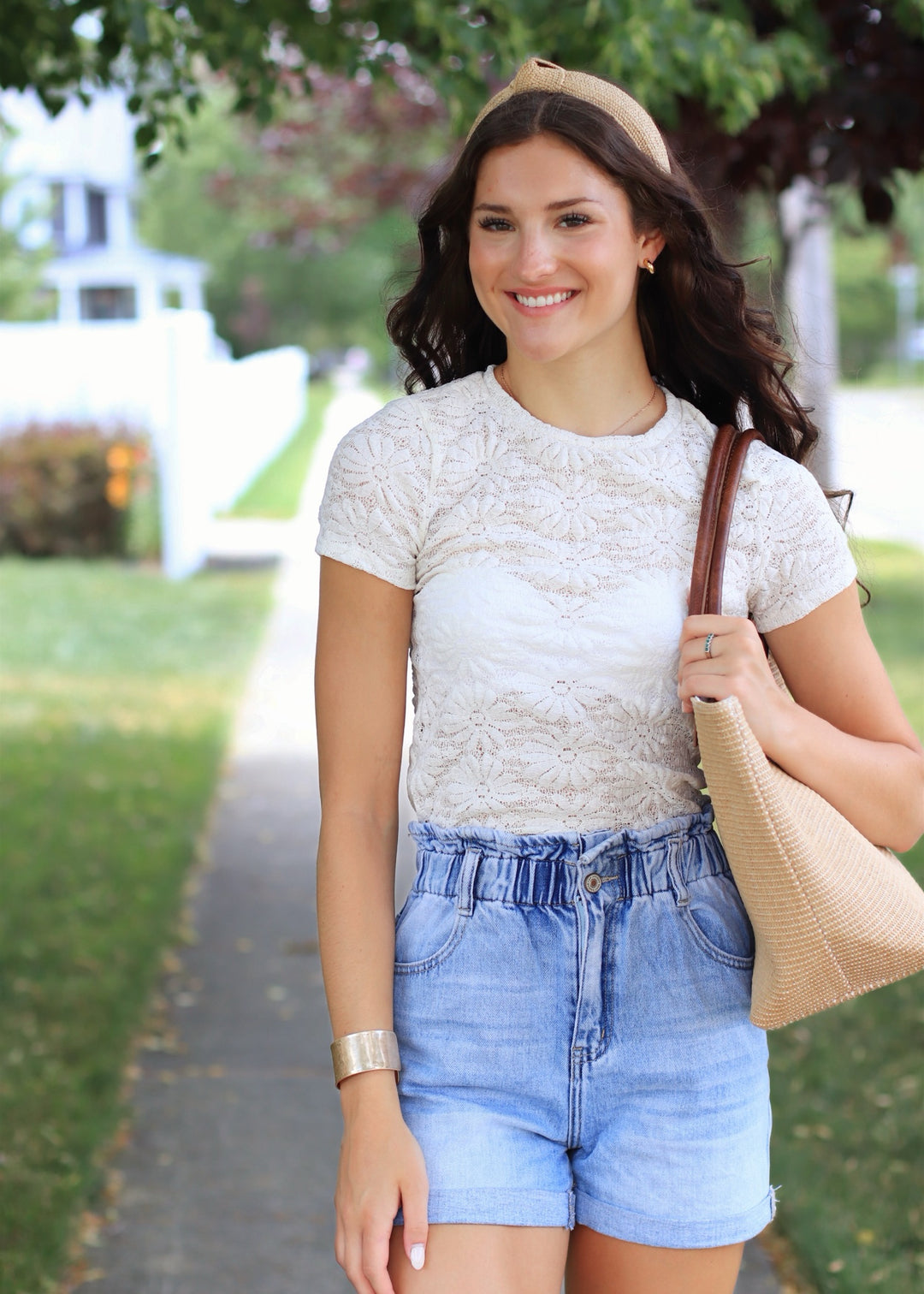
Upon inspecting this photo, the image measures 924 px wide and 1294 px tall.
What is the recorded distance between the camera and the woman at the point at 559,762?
1851mm

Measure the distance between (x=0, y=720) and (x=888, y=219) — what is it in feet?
16.6

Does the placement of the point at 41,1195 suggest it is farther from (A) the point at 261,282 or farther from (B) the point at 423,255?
(A) the point at 261,282

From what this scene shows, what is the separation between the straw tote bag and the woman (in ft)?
0.12

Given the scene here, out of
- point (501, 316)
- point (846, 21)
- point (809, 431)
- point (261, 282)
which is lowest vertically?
point (261, 282)

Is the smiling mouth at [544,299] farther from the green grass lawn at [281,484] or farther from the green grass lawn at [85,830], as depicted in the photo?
the green grass lawn at [281,484]

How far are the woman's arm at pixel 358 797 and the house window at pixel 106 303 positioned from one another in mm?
38564

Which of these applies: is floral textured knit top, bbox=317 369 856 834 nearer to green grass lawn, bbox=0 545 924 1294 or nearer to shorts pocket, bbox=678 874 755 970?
shorts pocket, bbox=678 874 755 970

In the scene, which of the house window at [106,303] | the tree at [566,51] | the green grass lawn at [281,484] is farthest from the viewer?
the house window at [106,303]

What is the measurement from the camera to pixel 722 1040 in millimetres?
1917

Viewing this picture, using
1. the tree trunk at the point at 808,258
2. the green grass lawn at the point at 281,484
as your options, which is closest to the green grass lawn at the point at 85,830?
the tree trunk at the point at 808,258

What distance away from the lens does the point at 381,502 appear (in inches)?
74.8

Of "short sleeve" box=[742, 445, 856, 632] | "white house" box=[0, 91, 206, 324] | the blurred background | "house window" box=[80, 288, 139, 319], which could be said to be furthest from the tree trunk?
"house window" box=[80, 288, 139, 319]

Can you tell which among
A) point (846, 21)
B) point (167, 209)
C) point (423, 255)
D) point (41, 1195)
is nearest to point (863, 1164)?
point (41, 1195)

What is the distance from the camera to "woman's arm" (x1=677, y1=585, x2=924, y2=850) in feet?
5.83
